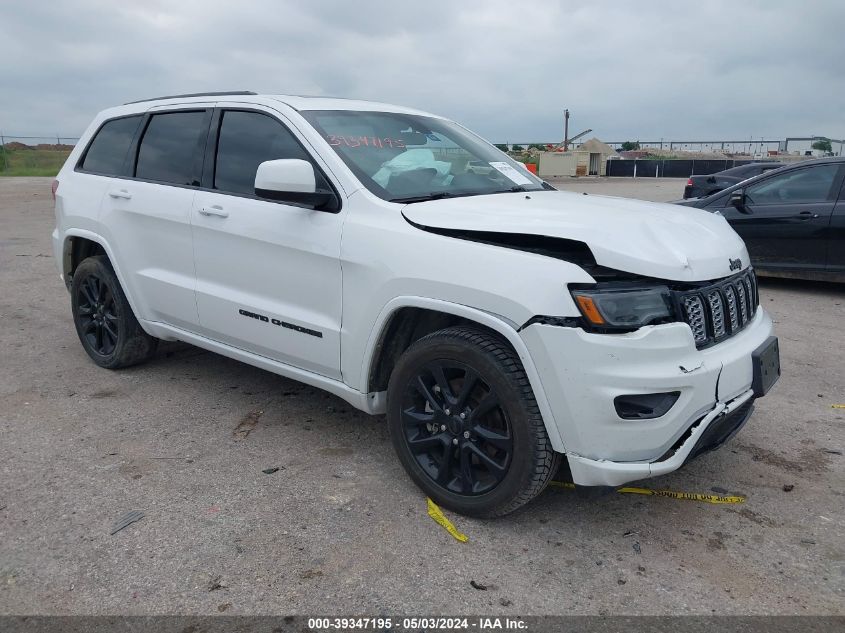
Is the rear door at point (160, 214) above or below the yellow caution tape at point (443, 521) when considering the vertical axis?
above

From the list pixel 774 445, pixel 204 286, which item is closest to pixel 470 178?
pixel 204 286

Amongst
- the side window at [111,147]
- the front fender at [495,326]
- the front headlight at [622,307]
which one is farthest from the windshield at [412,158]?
the side window at [111,147]

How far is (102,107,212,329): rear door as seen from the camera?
4215 millimetres

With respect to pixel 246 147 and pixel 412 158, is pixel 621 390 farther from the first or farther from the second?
pixel 246 147

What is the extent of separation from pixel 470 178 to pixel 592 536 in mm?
1921

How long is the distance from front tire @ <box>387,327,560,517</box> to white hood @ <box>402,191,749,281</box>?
483 mm

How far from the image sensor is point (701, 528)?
10.1 feet

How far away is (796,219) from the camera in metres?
7.71

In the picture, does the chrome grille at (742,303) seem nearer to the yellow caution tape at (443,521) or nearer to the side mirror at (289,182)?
the yellow caution tape at (443,521)

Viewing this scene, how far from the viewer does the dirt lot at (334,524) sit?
2.63 m

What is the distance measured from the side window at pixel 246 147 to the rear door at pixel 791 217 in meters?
6.02

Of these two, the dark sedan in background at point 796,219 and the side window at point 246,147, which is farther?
the dark sedan in background at point 796,219

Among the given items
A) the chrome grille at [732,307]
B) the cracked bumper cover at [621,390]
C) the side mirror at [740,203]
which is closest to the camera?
the cracked bumper cover at [621,390]

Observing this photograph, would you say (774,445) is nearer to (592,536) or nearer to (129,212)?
(592,536)
